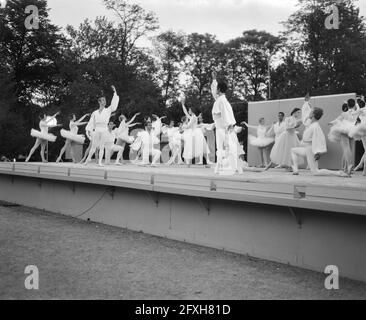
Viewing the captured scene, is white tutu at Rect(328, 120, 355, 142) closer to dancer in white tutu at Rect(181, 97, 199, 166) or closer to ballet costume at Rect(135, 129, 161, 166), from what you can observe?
dancer in white tutu at Rect(181, 97, 199, 166)

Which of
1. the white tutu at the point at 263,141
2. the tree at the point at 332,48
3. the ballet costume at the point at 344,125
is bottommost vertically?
the white tutu at the point at 263,141

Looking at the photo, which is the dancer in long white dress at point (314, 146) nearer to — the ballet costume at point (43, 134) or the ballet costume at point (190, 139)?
the ballet costume at point (190, 139)

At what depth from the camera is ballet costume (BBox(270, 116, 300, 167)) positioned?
46.9 feet

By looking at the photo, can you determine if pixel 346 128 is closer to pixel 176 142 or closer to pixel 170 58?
pixel 176 142

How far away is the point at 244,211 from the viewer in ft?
28.6

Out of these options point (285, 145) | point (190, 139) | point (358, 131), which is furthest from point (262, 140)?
point (358, 131)

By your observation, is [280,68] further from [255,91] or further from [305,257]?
[305,257]

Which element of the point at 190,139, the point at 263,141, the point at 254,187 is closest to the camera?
the point at 254,187

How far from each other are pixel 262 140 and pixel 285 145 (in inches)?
87.6

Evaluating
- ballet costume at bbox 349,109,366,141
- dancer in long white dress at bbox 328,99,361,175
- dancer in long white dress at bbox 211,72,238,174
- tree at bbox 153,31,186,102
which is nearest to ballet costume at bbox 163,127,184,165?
dancer in long white dress at bbox 211,72,238,174

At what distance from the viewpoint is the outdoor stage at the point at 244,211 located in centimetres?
702

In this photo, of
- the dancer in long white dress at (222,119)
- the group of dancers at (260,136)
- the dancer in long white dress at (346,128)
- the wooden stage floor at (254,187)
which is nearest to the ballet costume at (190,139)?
the group of dancers at (260,136)

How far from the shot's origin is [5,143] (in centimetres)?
3775

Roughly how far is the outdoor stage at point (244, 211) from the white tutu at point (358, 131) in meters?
1.77
